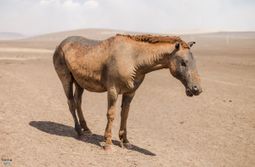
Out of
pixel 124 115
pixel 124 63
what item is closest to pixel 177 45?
pixel 124 63

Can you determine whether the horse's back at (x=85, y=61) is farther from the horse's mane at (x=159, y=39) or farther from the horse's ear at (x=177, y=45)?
the horse's ear at (x=177, y=45)

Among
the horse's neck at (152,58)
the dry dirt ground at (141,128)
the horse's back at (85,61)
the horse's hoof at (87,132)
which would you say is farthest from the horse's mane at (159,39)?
the horse's hoof at (87,132)

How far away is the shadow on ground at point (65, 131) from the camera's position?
9707mm

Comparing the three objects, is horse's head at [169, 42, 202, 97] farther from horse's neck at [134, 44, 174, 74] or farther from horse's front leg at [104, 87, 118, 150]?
horse's front leg at [104, 87, 118, 150]

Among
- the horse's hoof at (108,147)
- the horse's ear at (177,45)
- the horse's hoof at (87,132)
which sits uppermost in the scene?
the horse's ear at (177,45)

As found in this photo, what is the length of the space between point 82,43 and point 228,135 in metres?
5.16

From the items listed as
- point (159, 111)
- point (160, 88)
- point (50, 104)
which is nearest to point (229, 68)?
point (160, 88)

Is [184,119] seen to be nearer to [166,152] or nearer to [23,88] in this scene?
[166,152]

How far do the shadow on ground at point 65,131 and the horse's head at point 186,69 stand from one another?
2.13 m

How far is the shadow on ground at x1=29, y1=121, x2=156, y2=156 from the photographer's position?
9.71 m

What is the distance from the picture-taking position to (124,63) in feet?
28.5

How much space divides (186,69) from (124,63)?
1.45m

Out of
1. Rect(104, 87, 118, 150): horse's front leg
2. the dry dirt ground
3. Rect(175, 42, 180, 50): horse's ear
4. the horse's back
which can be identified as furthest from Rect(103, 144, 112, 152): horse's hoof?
Rect(175, 42, 180, 50): horse's ear

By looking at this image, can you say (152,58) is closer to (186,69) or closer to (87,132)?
(186,69)
